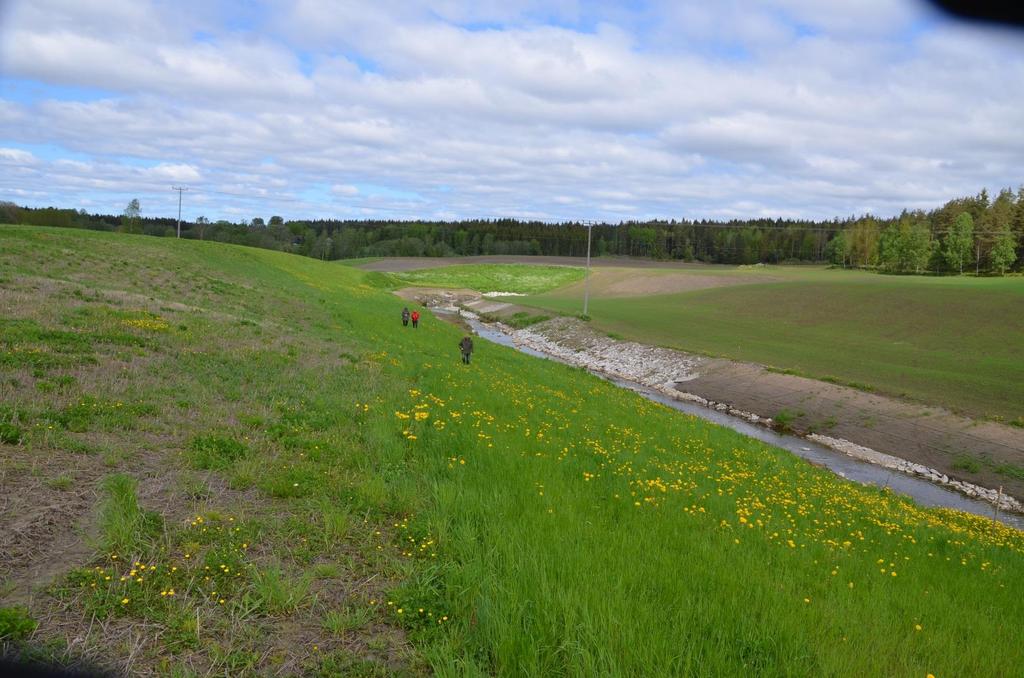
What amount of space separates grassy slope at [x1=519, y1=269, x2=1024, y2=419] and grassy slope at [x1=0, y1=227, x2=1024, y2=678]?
20612 millimetres

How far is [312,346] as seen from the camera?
66.2 feet

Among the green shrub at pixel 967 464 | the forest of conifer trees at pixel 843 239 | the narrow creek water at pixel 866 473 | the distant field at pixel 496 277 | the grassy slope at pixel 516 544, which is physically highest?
the forest of conifer trees at pixel 843 239

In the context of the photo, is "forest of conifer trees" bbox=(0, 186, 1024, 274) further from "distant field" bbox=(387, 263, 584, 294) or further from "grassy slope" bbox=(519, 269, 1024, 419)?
"distant field" bbox=(387, 263, 584, 294)

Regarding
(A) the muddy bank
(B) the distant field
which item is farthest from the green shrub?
(B) the distant field

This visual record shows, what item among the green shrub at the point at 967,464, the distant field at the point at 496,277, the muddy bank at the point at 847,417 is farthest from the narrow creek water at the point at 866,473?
the distant field at the point at 496,277

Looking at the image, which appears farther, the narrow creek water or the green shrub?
the green shrub

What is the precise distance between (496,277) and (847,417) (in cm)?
10321

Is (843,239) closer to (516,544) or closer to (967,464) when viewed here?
(967,464)

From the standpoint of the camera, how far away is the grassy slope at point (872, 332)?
102 ft

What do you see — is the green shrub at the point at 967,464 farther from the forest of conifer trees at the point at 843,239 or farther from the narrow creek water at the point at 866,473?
the forest of conifer trees at the point at 843,239

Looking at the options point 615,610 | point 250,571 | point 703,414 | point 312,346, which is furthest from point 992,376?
point 250,571

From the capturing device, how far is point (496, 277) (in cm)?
12800

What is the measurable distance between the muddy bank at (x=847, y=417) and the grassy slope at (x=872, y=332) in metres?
2.08

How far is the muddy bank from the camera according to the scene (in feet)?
71.7
